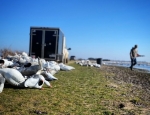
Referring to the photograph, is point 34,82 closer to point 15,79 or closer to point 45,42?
point 15,79

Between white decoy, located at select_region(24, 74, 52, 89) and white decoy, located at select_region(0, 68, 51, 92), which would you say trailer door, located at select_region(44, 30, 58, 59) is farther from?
white decoy, located at select_region(0, 68, 51, 92)

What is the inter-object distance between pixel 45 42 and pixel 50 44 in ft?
1.29

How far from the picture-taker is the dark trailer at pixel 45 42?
1268 cm

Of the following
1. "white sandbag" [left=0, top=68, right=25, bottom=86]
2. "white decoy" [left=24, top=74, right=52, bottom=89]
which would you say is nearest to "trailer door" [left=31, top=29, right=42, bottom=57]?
"white decoy" [left=24, top=74, right=52, bottom=89]

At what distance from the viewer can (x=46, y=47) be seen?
13117mm

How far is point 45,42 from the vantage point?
13.0 meters

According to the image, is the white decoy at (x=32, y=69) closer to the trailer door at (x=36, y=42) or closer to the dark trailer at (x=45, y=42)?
the dark trailer at (x=45, y=42)

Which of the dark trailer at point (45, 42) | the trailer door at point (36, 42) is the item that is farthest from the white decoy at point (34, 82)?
the trailer door at point (36, 42)

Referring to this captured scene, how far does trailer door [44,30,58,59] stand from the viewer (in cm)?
1277

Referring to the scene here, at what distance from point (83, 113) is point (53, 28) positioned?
9847 millimetres

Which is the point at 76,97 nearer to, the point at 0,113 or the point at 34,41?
the point at 0,113

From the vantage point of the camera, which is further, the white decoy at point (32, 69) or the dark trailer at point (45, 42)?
the dark trailer at point (45, 42)

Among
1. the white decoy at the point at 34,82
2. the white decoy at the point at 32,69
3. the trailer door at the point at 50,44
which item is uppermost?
the trailer door at the point at 50,44

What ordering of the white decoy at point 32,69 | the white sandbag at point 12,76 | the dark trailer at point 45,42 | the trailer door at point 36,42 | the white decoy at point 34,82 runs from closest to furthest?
the white sandbag at point 12,76 < the white decoy at point 34,82 < the white decoy at point 32,69 < the dark trailer at point 45,42 < the trailer door at point 36,42
